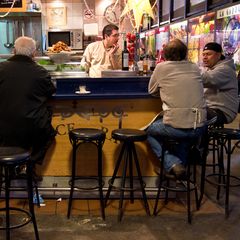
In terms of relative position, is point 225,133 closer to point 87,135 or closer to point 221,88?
point 221,88

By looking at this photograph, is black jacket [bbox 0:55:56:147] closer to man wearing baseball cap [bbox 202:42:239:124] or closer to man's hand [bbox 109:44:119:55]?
man wearing baseball cap [bbox 202:42:239:124]

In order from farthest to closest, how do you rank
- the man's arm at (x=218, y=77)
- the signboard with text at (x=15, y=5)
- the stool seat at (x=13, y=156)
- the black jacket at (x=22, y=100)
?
the signboard with text at (x=15, y=5), the man's arm at (x=218, y=77), the black jacket at (x=22, y=100), the stool seat at (x=13, y=156)

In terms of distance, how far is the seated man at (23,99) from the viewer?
11.0ft

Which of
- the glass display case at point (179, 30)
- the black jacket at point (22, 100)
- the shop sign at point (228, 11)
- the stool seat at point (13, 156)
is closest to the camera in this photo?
the stool seat at point (13, 156)

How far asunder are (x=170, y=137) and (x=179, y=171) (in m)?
0.31

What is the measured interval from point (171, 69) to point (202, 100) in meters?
0.39

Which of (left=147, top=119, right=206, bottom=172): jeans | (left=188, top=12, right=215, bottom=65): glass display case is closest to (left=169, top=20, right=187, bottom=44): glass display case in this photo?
(left=188, top=12, right=215, bottom=65): glass display case

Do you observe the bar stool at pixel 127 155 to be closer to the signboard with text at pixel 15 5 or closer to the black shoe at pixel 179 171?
the black shoe at pixel 179 171

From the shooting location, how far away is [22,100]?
3359 mm

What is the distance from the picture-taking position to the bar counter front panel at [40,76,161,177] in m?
3.77

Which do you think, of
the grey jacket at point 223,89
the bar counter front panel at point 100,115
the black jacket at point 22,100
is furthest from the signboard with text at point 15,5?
the grey jacket at point 223,89

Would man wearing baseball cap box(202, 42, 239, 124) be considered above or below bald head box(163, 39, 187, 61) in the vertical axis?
below

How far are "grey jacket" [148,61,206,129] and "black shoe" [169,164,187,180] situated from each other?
368mm

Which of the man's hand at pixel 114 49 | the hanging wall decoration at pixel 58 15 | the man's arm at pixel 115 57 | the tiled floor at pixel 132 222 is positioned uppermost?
the hanging wall decoration at pixel 58 15
